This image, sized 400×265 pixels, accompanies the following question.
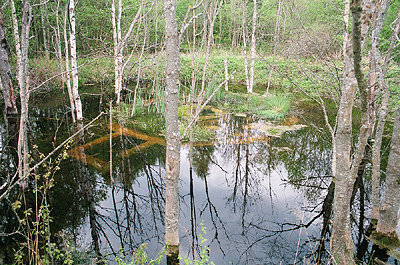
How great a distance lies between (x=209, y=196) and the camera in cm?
486

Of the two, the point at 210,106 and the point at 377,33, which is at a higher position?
the point at 377,33

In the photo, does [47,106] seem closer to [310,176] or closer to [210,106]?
[210,106]

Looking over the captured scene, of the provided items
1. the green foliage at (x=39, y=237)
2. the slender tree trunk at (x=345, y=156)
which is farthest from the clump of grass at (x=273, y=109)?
the green foliage at (x=39, y=237)

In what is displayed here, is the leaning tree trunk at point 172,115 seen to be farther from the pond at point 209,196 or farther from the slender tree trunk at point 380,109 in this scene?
the slender tree trunk at point 380,109

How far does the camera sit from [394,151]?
3088 mm

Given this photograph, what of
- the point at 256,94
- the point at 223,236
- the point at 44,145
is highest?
the point at 256,94

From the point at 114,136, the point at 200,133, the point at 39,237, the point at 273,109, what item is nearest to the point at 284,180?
the point at 200,133

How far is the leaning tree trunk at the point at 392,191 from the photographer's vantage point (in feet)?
10.0

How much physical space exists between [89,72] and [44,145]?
925 centimetres

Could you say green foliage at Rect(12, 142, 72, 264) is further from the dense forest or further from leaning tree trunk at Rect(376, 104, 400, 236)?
leaning tree trunk at Rect(376, 104, 400, 236)

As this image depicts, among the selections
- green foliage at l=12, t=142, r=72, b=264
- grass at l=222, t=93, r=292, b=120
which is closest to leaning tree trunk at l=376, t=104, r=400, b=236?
green foliage at l=12, t=142, r=72, b=264

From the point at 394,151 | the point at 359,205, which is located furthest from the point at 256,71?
the point at 394,151

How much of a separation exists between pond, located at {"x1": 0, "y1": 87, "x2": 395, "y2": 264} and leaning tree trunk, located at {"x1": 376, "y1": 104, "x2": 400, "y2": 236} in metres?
0.39

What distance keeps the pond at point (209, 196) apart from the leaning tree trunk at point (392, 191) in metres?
0.39
